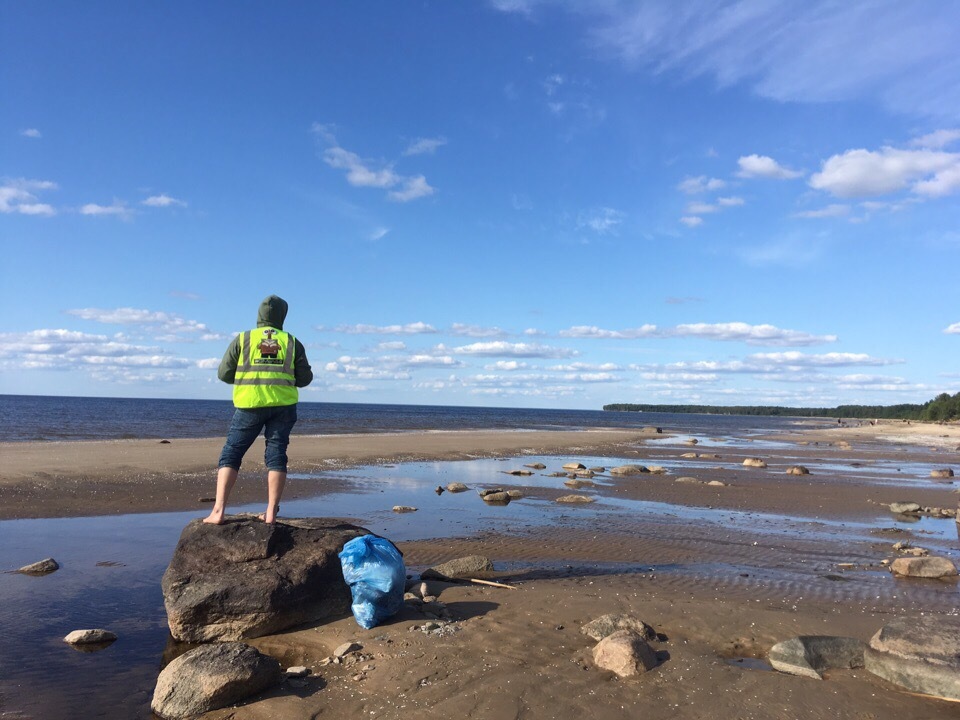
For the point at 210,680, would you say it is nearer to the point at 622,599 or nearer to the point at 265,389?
the point at 265,389

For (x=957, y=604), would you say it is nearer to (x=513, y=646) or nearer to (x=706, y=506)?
(x=513, y=646)

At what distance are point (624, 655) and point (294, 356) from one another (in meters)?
4.48

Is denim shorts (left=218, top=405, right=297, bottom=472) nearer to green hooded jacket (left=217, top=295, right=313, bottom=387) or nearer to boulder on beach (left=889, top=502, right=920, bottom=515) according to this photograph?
green hooded jacket (left=217, top=295, right=313, bottom=387)

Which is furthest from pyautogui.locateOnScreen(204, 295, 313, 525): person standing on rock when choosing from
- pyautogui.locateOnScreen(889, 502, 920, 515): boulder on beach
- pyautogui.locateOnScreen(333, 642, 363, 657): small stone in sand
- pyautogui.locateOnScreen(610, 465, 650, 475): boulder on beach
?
pyautogui.locateOnScreen(610, 465, 650, 475): boulder on beach

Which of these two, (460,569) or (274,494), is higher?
(274,494)

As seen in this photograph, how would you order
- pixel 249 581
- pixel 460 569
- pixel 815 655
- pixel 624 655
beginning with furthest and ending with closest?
pixel 460 569
pixel 249 581
pixel 815 655
pixel 624 655

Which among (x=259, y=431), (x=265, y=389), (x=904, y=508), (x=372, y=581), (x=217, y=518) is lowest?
(x=904, y=508)

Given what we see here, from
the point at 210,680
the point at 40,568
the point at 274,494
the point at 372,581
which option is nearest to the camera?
the point at 210,680

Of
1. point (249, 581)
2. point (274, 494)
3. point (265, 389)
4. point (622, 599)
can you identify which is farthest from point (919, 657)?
point (265, 389)

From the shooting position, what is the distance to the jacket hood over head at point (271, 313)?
7090mm

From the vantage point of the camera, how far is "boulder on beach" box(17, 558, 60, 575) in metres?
8.18

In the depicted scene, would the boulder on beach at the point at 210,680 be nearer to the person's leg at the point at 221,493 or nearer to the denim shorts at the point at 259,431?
the person's leg at the point at 221,493

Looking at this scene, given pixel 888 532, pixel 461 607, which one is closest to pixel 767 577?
pixel 461 607

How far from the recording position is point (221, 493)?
685 centimetres
